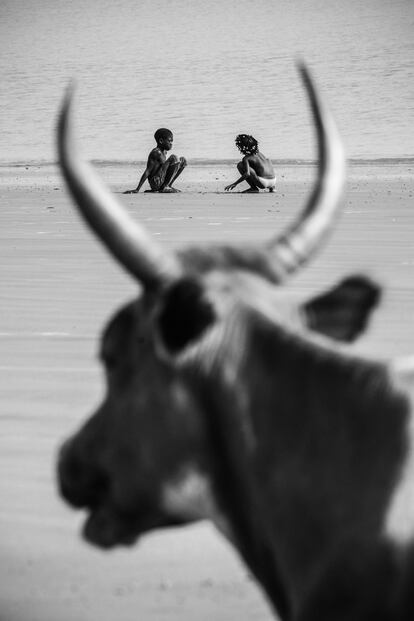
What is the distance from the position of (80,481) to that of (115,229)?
586mm

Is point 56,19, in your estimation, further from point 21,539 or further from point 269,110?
point 21,539

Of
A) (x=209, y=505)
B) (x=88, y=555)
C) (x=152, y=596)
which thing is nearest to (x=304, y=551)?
(x=209, y=505)

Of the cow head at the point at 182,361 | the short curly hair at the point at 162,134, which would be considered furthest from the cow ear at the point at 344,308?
the short curly hair at the point at 162,134

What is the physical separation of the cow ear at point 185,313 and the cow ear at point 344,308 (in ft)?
1.41

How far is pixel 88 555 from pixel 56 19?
99.4 m

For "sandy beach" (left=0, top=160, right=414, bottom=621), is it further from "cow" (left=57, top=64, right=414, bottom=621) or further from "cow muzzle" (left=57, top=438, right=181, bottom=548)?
"cow muzzle" (left=57, top=438, right=181, bottom=548)

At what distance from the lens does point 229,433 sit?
2932mm

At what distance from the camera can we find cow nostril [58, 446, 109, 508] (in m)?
3.18

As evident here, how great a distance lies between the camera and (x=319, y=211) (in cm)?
321

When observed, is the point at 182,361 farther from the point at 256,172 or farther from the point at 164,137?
the point at 164,137

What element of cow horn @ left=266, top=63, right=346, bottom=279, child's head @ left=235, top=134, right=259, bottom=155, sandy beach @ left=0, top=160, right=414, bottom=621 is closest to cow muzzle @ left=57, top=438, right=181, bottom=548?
cow horn @ left=266, top=63, right=346, bottom=279

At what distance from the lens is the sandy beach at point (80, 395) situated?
460cm

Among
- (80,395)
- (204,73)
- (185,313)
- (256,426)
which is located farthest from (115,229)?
(204,73)

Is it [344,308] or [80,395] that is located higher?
[344,308]
